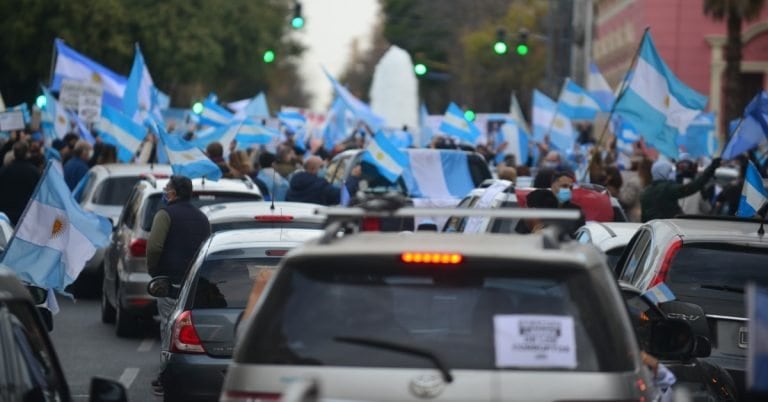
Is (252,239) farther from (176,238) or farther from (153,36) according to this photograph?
(153,36)

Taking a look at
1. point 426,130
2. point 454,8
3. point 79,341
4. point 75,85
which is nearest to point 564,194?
point 79,341

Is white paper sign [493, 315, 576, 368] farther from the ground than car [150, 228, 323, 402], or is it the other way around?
white paper sign [493, 315, 576, 368]

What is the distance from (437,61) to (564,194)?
332 ft

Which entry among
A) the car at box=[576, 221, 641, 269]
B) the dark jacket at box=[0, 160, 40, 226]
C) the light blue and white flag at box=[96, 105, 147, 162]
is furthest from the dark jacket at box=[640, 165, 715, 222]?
the light blue and white flag at box=[96, 105, 147, 162]

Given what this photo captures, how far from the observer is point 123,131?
2627cm

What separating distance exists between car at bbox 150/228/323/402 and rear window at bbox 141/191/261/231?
5474 millimetres

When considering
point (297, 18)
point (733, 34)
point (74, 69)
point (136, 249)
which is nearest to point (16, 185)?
point (136, 249)

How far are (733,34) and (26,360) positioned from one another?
40.0 meters

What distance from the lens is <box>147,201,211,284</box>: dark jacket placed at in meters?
13.5

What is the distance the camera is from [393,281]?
5.69 meters

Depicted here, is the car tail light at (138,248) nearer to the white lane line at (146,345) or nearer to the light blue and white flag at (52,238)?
the white lane line at (146,345)

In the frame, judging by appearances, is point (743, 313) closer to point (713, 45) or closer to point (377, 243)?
point (377, 243)

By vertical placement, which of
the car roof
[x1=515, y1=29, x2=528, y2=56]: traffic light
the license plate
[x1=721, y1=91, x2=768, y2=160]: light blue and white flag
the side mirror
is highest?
the side mirror

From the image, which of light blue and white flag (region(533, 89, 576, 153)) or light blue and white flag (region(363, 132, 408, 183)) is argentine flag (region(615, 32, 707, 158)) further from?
light blue and white flag (region(533, 89, 576, 153))
